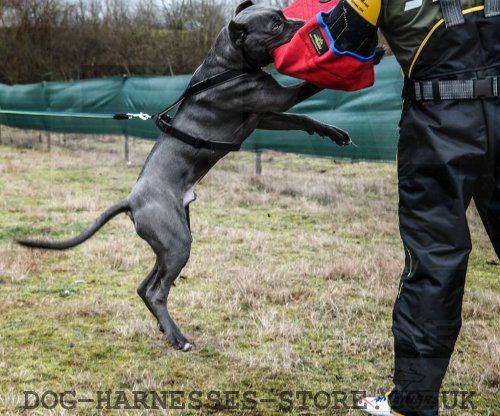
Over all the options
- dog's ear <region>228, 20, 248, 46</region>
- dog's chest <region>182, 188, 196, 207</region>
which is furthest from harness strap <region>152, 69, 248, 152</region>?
dog's chest <region>182, 188, 196, 207</region>

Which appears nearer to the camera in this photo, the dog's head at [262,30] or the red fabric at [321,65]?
the red fabric at [321,65]

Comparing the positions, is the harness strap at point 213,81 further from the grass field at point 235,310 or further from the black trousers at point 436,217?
the grass field at point 235,310

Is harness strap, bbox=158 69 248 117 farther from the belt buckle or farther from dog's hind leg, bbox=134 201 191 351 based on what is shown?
the belt buckle

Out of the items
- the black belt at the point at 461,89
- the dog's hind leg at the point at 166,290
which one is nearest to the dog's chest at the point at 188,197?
the dog's hind leg at the point at 166,290

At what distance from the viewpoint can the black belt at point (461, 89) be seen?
1.99m

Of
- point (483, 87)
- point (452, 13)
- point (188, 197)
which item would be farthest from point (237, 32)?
point (483, 87)

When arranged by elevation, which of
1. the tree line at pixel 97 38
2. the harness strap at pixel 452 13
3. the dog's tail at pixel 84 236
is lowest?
the dog's tail at pixel 84 236

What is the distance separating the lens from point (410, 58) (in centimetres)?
212

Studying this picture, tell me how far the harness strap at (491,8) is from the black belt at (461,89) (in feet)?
0.68

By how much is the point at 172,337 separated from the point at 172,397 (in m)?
0.53

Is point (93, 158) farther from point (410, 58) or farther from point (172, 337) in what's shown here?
point (410, 58)

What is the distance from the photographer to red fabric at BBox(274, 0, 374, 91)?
2.25 meters

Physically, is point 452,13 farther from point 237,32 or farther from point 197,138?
point 197,138

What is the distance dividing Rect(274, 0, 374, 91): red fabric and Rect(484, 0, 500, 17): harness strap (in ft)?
1.56
